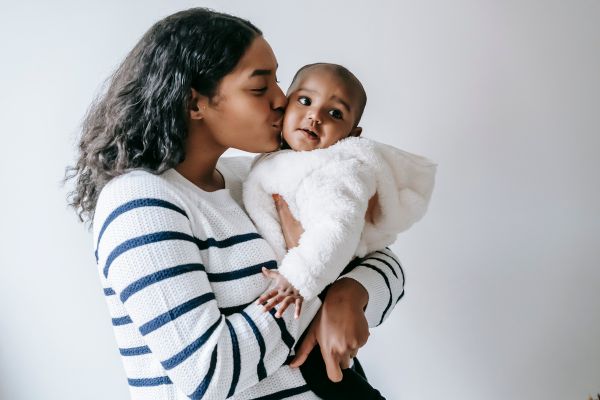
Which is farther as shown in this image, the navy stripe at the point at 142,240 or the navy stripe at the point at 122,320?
the navy stripe at the point at 122,320

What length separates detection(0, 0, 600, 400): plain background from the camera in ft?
5.30

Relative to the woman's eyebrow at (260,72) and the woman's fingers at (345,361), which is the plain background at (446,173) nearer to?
the woman's eyebrow at (260,72)

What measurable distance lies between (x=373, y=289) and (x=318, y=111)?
16.1 inches

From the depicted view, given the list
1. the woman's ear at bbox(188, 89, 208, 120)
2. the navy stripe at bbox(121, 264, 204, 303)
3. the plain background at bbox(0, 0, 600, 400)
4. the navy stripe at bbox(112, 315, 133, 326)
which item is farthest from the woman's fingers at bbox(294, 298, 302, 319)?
the plain background at bbox(0, 0, 600, 400)

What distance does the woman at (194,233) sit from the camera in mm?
899

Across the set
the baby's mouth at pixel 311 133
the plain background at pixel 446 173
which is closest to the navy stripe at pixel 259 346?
the baby's mouth at pixel 311 133

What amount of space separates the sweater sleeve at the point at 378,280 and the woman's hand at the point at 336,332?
0.27ft

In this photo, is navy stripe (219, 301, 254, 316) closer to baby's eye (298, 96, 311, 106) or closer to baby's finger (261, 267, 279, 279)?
baby's finger (261, 267, 279, 279)

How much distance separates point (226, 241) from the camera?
3.37 feet

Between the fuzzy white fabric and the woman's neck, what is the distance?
0.28ft

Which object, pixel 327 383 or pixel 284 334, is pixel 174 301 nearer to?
pixel 284 334

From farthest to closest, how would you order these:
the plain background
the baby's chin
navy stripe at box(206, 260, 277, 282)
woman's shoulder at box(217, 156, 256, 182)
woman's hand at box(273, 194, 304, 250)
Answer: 1. the plain background
2. woman's shoulder at box(217, 156, 256, 182)
3. the baby's chin
4. woman's hand at box(273, 194, 304, 250)
5. navy stripe at box(206, 260, 277, 282)

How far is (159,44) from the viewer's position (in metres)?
1.10

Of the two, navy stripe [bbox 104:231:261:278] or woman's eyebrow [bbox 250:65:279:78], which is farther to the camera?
woman's eyebrow [bbox 250:65:279:78]
